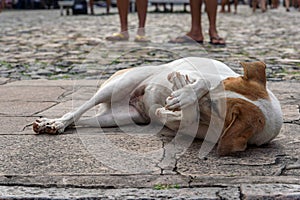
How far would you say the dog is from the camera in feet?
9.44

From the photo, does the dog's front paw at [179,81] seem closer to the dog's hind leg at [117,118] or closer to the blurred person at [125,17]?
the dog's hind leg at [117,118]

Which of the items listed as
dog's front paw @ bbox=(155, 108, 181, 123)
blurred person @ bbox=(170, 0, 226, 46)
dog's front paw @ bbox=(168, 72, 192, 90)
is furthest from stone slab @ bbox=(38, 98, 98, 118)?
blurred person @ bbox=(170, 0, 226, 46)

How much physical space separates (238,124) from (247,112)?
0.08m

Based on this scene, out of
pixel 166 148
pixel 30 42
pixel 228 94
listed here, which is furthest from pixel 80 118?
pixel 30 42

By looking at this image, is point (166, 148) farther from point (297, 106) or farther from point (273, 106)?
point (297, 106)

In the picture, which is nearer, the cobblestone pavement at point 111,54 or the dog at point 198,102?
the dog at point 198,102

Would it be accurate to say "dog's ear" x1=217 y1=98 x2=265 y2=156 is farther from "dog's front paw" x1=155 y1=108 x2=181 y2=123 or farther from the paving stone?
the paving stone

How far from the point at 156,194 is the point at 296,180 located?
0.62m

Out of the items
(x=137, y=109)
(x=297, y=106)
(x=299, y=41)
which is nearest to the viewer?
(x=137, y=109)

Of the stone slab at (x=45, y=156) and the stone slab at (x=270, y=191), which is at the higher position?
the stone slab at (x=45, y=156)

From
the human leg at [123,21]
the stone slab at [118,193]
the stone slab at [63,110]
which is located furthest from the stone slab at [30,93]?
the human leg at [123,21]

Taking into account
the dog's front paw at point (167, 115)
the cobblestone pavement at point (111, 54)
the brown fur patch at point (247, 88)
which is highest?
the brown fur patch at point (247, 88)

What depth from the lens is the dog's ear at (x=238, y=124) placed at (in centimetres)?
283

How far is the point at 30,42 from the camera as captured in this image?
9.80 metres
